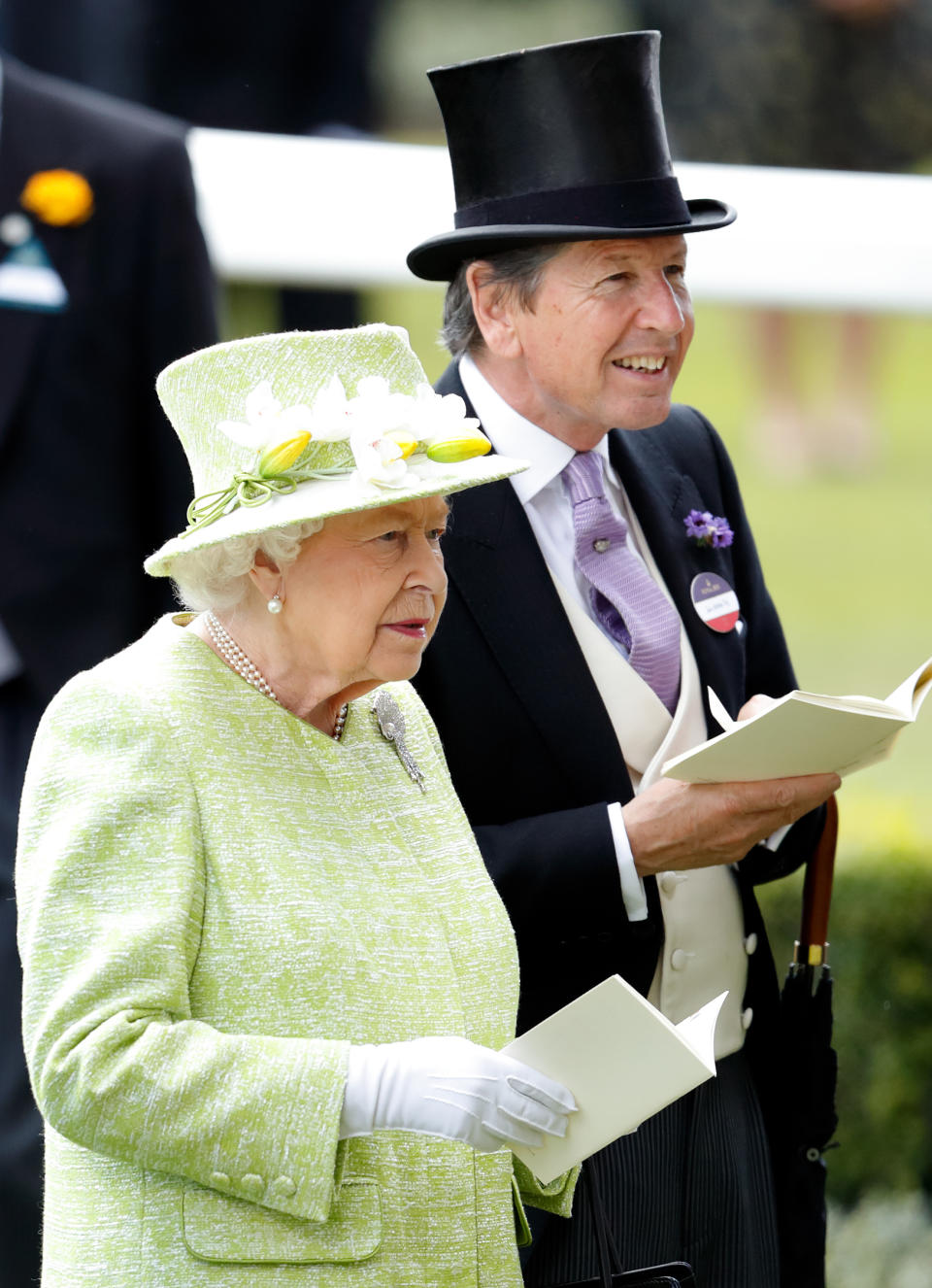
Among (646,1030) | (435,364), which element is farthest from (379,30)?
(646,1030)

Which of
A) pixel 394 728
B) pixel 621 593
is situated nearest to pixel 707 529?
pixel 621 593

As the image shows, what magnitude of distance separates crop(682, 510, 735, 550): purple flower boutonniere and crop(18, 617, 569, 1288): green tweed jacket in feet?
3.16

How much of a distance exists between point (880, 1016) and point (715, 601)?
7.50ft

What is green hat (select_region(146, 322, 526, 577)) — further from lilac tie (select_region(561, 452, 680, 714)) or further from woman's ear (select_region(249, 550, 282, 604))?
lilac tie (select_region(561, 452, 680, 714))

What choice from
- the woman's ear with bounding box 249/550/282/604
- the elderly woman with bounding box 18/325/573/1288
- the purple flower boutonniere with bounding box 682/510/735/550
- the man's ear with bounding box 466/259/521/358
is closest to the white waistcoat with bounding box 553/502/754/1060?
the purple flower boutonniere with bounding box 682/510/735/550

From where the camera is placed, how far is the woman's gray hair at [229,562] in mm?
1982

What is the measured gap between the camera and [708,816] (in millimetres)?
2461

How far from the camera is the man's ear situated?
271 centimetres

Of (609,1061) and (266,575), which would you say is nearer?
(609,1061)

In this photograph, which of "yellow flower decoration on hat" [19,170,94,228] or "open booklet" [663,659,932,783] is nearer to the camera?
"open booklet" [663,659,932,783]

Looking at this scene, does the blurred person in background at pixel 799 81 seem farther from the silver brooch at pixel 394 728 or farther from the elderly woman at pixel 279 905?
the elderly woman at pixel 279 905

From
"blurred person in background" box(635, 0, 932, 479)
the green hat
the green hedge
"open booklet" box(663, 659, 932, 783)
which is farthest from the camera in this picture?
"blurred person in background" box(635, 0, 932, 479)

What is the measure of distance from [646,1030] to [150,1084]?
1.61ft

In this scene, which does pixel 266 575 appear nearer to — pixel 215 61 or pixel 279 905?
pixel 279 905
